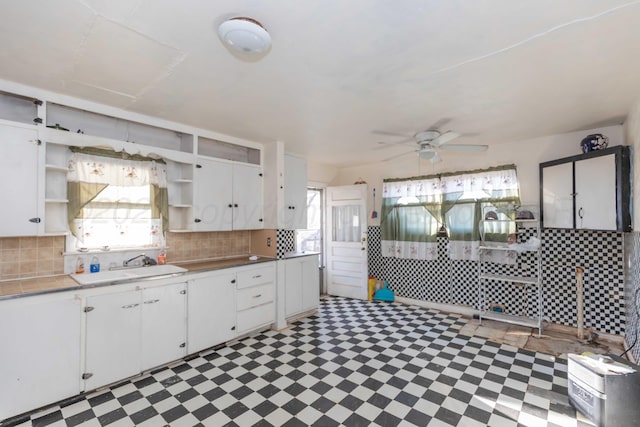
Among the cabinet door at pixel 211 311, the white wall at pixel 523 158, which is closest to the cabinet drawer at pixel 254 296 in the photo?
the cabinet door at pixel 211 311

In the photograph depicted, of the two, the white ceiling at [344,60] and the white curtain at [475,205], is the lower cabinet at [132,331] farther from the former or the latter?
the white curtain at [475,205]

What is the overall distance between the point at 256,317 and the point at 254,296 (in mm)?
255

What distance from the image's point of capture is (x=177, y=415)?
6.73ft

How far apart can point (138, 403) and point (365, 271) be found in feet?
11.7

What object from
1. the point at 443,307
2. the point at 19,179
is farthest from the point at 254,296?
the point at 443,307

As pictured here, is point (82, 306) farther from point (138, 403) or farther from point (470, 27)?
point (470, 27)

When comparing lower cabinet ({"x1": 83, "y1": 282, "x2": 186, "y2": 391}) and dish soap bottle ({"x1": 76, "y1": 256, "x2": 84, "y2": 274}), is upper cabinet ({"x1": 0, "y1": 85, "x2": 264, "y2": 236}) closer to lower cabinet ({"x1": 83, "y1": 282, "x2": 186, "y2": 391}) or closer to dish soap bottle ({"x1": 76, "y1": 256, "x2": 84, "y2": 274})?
dish soap bottle ({"x1": 76, "y1": 256, "x2": 84, "y2": 274})

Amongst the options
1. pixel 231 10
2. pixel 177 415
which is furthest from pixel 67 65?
pixel 177 415

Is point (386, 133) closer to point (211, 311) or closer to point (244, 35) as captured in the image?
point (244, 35)

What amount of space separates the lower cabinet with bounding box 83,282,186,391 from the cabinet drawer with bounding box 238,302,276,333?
0.67 meters

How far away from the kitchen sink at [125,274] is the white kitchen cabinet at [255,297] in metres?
0.72

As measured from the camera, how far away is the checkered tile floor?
202cm

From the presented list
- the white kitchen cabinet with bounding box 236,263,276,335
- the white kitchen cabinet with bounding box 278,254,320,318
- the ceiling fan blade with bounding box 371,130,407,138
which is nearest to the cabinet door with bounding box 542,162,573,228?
the ceiling fan blade with bounding box 371,130,407,138

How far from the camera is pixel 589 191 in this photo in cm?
307
